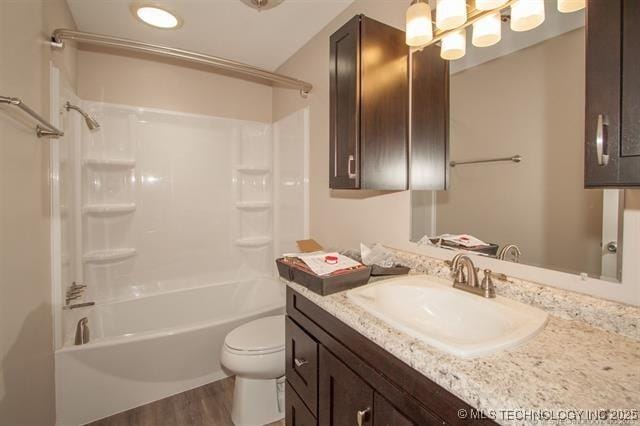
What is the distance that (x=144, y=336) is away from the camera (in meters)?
1.76

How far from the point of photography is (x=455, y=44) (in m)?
1.13

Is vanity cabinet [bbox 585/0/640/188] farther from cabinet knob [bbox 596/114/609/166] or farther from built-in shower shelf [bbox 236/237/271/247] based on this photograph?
built-in shower shelf [bbox 236/237/271/247]

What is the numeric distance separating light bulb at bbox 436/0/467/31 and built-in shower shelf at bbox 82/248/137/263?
2.59m

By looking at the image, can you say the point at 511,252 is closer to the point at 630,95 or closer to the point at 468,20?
the point at 630,95

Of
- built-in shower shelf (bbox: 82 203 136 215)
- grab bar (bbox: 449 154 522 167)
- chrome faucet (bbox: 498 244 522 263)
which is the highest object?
grab bar (bbox: 449 154 522 167)

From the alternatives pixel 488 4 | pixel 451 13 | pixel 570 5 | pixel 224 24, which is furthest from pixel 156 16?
pixel 570 5

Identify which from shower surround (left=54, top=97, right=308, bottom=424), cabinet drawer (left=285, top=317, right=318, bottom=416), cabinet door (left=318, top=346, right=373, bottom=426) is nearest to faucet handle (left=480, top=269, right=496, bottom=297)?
cabinet door (left=318, top=346, right=373, bottom=426)

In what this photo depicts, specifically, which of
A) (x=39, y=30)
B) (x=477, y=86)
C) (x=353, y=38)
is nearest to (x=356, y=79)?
(x=353, y=38)

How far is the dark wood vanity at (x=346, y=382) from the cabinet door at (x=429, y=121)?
784 millimetres

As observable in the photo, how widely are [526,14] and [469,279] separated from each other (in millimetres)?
880

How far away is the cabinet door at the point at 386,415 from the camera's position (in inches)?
26.5

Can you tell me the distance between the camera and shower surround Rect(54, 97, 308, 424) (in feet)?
5.70

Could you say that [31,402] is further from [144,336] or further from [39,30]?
[39,30]

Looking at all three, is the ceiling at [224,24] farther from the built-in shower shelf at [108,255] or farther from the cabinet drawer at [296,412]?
the cabinet drawer at [296,412]
